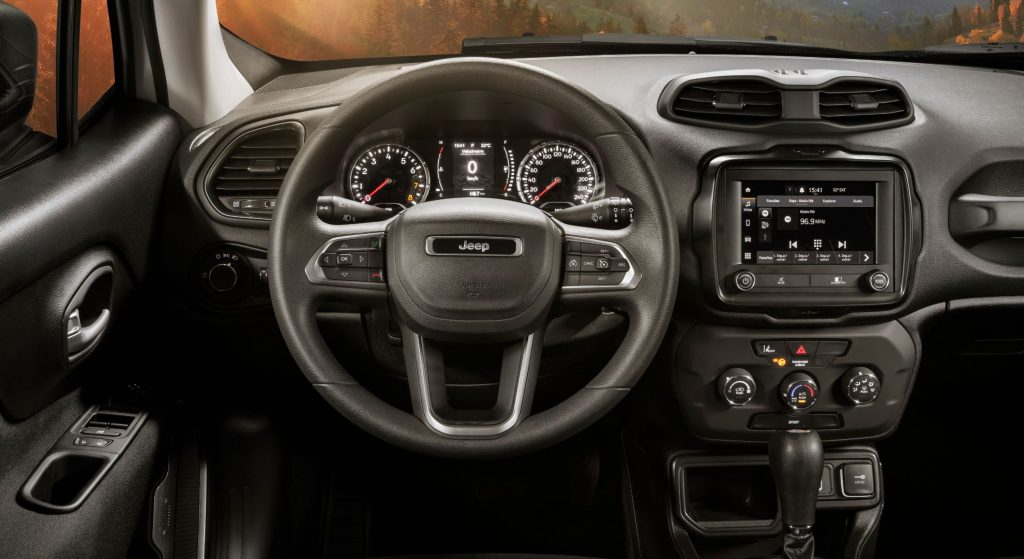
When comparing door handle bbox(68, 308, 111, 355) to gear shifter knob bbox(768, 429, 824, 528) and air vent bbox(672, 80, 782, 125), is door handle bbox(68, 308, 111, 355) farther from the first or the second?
gear shifter knob bbox(768, 429, 824, 528)

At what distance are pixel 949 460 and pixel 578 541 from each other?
102 cm

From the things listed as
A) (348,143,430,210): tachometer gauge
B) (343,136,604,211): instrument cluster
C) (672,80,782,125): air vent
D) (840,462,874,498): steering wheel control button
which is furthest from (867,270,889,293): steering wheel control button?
(348,143,430,210): tachometer gauge

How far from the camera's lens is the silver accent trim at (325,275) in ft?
5.29

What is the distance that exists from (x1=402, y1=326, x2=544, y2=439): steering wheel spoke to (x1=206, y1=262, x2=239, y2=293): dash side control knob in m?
0.53

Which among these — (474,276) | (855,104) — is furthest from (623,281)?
(855,104)

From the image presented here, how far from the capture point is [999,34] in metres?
2.36

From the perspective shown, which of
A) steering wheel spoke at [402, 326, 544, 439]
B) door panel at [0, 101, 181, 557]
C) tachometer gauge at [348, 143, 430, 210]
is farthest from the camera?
tachometer gauge at [348, 143, 430, 210]

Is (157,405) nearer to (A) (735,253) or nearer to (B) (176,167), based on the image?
(B) (176,167)

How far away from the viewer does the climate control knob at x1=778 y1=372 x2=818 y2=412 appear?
6.38ft

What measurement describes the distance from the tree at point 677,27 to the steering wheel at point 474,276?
2.51 feet

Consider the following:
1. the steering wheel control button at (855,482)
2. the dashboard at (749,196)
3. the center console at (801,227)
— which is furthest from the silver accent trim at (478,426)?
the steering wheel control button at (855,482)

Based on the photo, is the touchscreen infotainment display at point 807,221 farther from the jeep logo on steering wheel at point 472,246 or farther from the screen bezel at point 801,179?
the jeep logo on steering wheel at point 472,246

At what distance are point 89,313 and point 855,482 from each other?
1.68 metres

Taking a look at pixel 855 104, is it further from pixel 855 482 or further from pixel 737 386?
pixel 855 482
